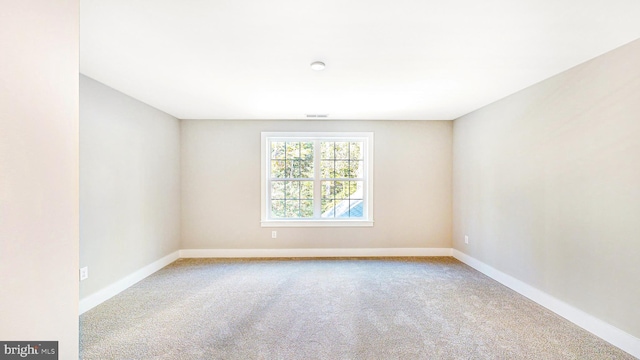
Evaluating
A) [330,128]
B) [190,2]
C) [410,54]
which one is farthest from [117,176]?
[410,54]

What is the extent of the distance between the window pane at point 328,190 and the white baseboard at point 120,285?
2615 millimetres

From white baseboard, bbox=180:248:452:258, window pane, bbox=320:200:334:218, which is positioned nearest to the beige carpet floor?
white baseboard, bbox=180:248:452:258

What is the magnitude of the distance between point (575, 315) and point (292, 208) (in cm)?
363

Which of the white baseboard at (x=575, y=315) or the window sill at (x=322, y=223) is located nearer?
the white baseboard at (x=575, y=315)

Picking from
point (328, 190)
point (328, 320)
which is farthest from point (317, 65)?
point (328, 190)

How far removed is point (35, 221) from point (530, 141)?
12.7 feet

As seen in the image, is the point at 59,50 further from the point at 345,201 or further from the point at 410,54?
the point at 345,201

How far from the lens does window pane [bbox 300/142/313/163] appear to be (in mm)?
4707

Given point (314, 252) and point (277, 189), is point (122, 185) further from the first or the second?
point (314, 252)

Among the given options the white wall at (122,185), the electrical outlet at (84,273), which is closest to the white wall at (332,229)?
the white wall at (122,185)

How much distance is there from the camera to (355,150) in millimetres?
4727

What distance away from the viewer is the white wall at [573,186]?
6.72 feet

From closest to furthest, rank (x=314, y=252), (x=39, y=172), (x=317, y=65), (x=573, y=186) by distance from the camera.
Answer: (x=39, y=172) → (x=317, y=65) → (x=573, y=186) → (x=314, y=252)

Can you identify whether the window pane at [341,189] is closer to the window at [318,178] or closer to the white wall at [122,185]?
the window at [318,178]
